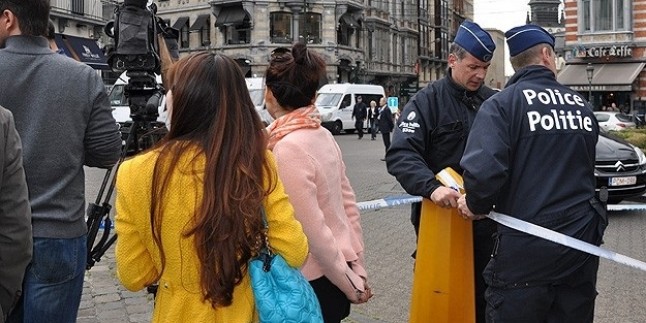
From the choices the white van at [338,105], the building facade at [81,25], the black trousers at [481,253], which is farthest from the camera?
the white van at [338,105]

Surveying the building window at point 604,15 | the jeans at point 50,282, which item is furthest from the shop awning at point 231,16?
the jeans at point 50,282

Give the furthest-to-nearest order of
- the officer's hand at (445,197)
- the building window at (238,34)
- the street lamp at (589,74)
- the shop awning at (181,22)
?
the shop awning at (181,22)
the building window at (238,34)
the street lamp at (589,74)
the officer's hand at (445,197)

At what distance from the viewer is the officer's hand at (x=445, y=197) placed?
3922mm

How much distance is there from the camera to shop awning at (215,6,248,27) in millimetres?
48844

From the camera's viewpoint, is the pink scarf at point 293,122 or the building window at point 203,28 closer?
the pink scarf at point 293,122

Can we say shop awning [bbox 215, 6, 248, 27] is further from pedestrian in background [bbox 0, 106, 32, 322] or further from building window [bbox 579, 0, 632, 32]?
pedestrian in background [bbox 0, 106, 32, 322]

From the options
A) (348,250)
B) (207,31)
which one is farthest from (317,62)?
(207,31)

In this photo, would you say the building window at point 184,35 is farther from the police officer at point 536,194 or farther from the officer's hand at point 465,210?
the police officer at point 536,194

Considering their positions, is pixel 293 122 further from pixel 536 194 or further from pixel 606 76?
pixel 606 76

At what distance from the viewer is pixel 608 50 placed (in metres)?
38.7

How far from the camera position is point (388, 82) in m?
60.1

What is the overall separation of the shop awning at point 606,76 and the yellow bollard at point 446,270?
35.6 meters

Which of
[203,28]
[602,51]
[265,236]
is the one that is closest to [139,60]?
[265,236]

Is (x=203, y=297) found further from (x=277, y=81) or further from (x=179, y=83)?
(x=277, y=81)
